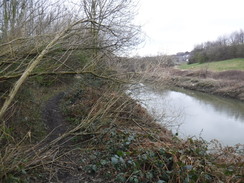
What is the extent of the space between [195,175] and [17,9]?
8.31 meters

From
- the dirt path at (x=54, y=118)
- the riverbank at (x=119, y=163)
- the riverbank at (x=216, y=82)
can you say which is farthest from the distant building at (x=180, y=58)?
the riverbank at (x=119, y=163)

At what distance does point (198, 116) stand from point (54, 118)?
9543 mm

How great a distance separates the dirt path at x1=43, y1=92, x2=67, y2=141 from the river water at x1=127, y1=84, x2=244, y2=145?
279 cm

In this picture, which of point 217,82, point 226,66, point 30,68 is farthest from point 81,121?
point 226,66

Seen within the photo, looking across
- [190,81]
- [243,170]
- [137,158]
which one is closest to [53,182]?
[137,158]

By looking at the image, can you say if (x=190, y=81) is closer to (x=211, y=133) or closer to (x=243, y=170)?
(x=211, y=133)

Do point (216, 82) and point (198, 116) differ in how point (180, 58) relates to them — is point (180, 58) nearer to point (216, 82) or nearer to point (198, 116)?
point (216, 82)

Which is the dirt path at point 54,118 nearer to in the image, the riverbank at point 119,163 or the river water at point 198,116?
the riverbank at point 119,163

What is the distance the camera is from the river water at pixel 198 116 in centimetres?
823

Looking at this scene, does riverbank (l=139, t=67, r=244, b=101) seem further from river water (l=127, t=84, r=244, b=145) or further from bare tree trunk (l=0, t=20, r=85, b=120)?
bare tree trunk (l=0, t=20, r=85, b=120)

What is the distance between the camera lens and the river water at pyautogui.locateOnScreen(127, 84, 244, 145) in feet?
27.0

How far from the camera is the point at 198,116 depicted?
44.5ft

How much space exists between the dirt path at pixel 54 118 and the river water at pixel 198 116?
9.17 feet

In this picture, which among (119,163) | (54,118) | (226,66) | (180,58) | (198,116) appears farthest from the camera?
(180,58)
